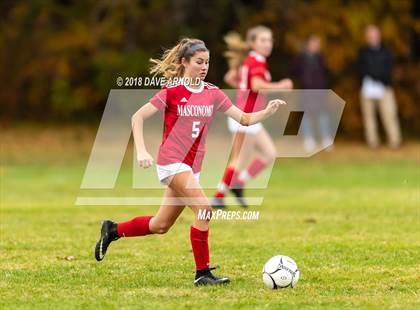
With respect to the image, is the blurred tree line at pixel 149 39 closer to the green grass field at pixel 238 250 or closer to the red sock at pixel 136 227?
the green grass field at pixel 238 250

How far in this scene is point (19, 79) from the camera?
84.0 feet

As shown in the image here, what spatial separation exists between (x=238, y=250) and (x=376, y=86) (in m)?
13.2

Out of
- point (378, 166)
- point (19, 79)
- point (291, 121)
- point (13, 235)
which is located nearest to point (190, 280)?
point (13, 235)

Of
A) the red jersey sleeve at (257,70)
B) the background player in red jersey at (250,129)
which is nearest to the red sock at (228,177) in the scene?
the background player in red jersey at (250,129)

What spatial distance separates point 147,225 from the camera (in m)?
8.26

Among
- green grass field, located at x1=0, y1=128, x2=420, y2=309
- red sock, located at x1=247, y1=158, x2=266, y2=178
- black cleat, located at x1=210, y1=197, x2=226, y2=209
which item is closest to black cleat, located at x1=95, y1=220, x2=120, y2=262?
green grass field, located at x1=0, y1=128, x2=420, y2=309

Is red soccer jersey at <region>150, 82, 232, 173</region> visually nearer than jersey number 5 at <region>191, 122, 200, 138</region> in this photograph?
Yes

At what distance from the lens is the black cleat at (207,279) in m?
7.72

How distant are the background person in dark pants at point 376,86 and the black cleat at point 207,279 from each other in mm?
14590

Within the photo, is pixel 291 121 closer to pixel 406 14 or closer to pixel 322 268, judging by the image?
pixel 406 14

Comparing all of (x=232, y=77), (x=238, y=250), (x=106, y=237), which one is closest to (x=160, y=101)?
(x=106, y=237)

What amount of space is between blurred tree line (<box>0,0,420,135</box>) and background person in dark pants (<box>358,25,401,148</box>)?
986 millimetres

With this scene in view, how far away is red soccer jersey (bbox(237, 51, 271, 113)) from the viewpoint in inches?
510

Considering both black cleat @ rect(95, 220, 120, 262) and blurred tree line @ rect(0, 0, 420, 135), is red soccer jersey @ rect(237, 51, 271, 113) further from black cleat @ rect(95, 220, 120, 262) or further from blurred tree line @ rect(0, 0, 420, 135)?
blurred tree line @ rect(0, 0, 420, 135)
